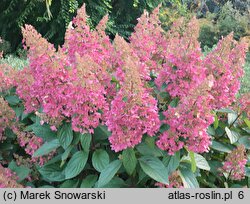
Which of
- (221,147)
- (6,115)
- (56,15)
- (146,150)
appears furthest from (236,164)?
(56,15)

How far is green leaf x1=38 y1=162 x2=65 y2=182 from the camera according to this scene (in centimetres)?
221

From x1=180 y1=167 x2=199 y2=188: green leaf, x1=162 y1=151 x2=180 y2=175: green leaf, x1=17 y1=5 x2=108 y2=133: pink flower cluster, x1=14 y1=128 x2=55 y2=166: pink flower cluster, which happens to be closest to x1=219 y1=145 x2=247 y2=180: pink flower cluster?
x1=180 y1=167 x2=199 y2=188: green leaf

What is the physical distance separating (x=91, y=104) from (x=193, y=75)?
539 mm

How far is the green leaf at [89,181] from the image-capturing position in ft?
6.97

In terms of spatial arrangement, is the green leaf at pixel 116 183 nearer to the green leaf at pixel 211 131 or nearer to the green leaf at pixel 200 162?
the green leaf at pixel 200 162

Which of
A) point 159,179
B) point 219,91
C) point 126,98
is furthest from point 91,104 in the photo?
point 219,91

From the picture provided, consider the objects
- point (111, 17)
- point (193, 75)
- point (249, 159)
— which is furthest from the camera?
point (111, 17)

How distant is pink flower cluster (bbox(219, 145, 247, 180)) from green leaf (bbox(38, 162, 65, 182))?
2.89 ft

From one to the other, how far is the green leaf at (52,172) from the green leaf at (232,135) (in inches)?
36.8

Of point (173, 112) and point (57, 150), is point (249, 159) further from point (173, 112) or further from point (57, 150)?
point (57, 150)

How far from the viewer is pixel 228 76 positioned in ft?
7.27

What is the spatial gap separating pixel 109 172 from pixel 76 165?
19cm

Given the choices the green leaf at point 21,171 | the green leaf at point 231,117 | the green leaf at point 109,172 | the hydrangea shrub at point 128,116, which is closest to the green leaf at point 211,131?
the hydrangea shrub at point 128,116

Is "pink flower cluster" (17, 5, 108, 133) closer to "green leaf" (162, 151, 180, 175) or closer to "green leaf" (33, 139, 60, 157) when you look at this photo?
"green leaf" (33, 139, 60, 157)
